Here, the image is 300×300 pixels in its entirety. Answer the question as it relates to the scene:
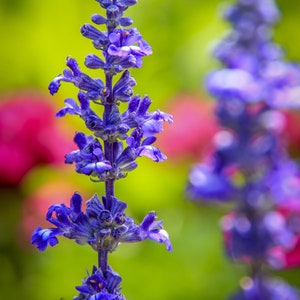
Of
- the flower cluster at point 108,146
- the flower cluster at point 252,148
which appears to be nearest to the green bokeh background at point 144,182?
the flower cluster at point 252,148

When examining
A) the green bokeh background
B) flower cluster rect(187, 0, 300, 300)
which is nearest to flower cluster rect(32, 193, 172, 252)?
flower cluster rect(187, 0, 300, 300)

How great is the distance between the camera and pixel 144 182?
3.25m

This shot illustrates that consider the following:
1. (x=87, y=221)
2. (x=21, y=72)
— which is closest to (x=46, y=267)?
(x=21, y=72)

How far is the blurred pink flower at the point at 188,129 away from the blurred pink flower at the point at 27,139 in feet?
1.60

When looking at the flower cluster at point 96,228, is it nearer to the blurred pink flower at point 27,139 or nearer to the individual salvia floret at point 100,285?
the individual salvia floret at point 100,285

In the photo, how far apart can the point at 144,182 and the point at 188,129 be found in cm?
25

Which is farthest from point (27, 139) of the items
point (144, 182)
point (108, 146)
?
point (108, 146)

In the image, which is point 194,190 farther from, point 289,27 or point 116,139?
point 289,27

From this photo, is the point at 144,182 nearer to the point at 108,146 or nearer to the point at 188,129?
the point at 188,129

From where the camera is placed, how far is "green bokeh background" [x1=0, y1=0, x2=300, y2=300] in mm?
2760

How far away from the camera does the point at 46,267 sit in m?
2.83

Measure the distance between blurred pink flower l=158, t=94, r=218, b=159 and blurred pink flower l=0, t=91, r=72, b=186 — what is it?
19.3 inches

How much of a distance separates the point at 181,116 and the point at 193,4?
39.1 inches

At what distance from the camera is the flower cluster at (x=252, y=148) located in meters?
2.27
